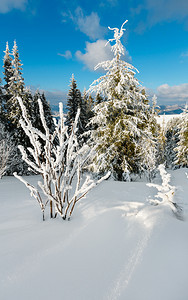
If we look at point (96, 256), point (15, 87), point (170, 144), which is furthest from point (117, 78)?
point (170, 144)

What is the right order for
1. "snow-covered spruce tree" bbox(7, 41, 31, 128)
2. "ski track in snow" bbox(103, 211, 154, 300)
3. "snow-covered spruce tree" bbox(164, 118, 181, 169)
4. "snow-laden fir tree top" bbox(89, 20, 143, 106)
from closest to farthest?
"ski track in snow" bbox(103, 211, 154, 300) < "snow-laden fir tree top" bbox(89, 20, 143, 106) < "snow-covered spruce tree" bbox(7, 41, 31, 128) < "snow-covered spruce tree" bbox(164, 118, 181, 169)

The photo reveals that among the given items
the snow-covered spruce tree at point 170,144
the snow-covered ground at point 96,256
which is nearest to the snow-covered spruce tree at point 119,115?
the snow-covered ground at point 96,256

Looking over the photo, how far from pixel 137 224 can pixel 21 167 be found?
57.2 ft

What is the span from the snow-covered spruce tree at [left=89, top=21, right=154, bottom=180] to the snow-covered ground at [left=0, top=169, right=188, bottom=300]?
4.86 metres

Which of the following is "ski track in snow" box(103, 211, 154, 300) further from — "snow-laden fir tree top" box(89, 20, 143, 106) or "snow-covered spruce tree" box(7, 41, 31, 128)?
"snow-covered spruce tree" box(7, 41, 31, 128)

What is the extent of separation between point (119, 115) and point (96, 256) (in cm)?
663

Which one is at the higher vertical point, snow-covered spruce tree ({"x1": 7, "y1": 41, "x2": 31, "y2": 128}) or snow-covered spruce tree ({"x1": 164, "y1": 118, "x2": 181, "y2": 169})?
snow-covered spruce tree ({"x1": 7, "y1": 41, "x2": 31, "y2": 128})

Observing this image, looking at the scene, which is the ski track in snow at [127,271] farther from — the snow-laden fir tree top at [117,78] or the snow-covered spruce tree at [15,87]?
the snow-covered spruce tree at [15,87]

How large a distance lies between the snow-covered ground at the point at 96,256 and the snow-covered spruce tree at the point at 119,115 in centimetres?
486

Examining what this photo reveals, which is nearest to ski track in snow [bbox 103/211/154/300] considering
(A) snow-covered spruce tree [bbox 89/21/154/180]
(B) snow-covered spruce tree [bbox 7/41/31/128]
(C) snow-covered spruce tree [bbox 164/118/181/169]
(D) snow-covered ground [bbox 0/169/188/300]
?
(D) snow-covered ground [bbox 0/169/188/300]

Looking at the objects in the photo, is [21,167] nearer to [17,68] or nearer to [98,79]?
[17,68]

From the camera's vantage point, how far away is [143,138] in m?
7.59

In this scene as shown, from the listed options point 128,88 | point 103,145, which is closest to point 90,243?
point 103,145

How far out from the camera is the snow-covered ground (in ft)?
4.16
